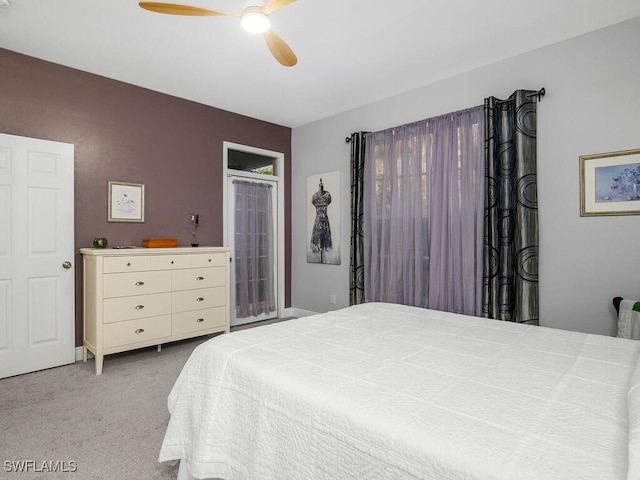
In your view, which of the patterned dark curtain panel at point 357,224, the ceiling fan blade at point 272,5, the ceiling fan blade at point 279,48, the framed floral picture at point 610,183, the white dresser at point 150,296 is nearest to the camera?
the ceiling fan blade at point 272,5

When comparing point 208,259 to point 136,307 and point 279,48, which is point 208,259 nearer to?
point 136,307

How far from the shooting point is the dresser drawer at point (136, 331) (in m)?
3.05

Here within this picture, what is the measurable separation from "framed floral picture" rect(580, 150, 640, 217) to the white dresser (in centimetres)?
330

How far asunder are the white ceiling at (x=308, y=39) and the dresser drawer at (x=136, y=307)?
212 cm

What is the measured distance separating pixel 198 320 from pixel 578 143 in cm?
372

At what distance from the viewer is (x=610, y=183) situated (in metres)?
2.62

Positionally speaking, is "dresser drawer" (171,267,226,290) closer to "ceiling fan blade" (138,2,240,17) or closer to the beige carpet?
the beige carpet

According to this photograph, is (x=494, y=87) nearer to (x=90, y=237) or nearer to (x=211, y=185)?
(x=211, y=185)

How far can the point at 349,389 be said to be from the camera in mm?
1149

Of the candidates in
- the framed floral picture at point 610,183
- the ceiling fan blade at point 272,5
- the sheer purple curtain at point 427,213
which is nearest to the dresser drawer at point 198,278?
the sheer purple curtain at point 427,213

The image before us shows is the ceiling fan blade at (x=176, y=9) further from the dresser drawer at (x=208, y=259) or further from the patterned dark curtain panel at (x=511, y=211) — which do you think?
the patterned dark curtain panel at (x=511, y=211)

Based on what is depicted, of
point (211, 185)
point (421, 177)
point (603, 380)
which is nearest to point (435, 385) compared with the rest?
point (603, 380)

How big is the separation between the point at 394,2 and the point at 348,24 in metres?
0.38

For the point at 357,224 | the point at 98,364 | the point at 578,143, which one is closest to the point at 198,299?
the point at 98,364
